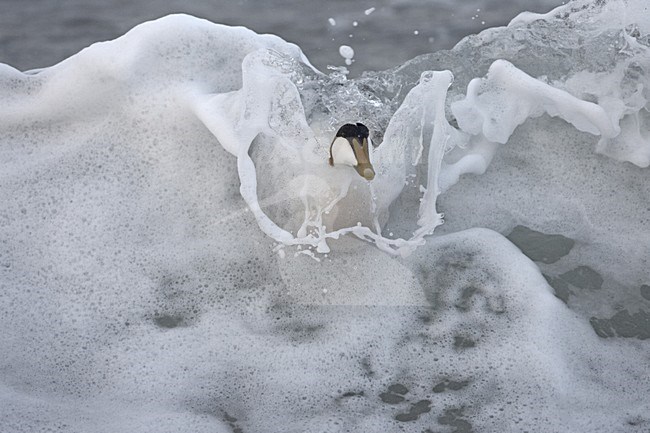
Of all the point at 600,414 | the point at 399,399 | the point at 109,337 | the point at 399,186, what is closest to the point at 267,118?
the point at 399,186

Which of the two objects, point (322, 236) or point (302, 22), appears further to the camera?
point (302, 22)

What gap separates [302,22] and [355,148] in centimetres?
162

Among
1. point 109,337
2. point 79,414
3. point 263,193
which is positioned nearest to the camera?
point 79,414

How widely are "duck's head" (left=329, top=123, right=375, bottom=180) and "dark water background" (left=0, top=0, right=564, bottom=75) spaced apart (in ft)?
3.72

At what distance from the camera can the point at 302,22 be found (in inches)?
184

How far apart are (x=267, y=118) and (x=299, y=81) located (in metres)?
0.35

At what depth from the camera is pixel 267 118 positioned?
373cm

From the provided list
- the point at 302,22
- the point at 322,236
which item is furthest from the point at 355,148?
the point at 302,22

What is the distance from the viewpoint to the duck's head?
A: 10.8ft

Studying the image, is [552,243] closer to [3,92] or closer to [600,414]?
[600,414]

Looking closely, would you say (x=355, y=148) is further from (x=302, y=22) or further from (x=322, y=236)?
(x=302, y=22)

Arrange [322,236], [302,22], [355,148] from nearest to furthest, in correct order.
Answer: [355,148] < [322,236] < [302,22]

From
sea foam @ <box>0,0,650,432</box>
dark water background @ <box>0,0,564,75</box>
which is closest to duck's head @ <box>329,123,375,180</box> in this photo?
sea foam @ <box>0,0,650,432</box>

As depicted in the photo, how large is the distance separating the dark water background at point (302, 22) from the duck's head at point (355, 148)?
3.72 ft
